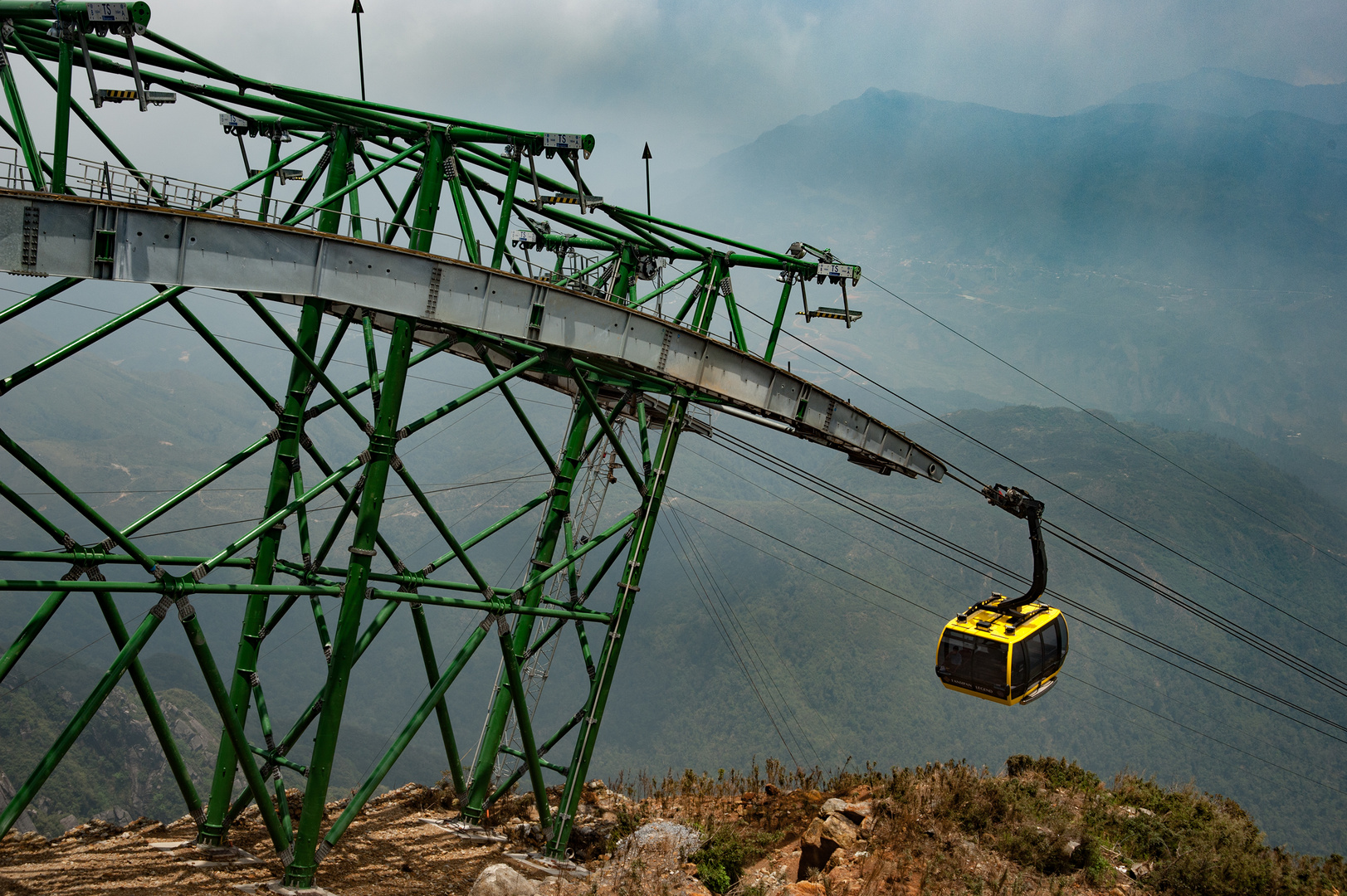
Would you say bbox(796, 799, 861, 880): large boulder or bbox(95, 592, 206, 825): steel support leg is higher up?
bbox(95, 592, 206, 825): steel support leg

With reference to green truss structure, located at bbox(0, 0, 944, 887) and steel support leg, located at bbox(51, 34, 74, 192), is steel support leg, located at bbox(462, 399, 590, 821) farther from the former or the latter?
steel support leg, located at bbox(51, 34, 74, 192)

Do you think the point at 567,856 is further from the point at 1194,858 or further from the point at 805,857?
the point at 1194,858

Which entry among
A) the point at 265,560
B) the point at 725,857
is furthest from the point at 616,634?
the point at 265,560

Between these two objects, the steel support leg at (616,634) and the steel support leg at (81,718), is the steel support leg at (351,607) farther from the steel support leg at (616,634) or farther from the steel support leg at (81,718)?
the steel support leg at (616,634)

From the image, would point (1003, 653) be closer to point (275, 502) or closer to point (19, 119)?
point (275, 502)

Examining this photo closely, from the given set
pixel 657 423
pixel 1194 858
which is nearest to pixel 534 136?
pixel 657 423

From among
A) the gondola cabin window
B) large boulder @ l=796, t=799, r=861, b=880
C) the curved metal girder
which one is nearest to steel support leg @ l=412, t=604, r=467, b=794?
the curved metal girder
